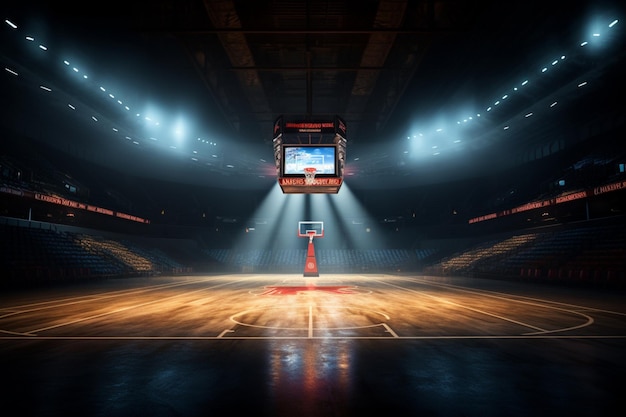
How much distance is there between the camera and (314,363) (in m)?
5.14

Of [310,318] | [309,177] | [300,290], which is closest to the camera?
[310,318]

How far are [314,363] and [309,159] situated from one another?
32.5 ft

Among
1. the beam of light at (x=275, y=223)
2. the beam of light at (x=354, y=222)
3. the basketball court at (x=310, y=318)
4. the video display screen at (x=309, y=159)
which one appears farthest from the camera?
the beam of light at (x=354, y=222)

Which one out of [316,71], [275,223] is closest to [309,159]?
[316,71]

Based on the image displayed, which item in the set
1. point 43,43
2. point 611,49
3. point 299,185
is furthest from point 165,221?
point 611,49

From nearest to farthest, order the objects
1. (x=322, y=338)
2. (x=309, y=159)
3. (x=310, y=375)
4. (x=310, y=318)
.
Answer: (x=310, y=375), (x=322, y=338), (x=310, y=318), (x=309, y=159)

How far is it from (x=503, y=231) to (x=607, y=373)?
30594 millimetres

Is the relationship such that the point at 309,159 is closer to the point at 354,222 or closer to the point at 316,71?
the point at 316,71

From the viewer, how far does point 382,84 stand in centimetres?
1600

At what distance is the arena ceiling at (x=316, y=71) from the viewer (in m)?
11.4

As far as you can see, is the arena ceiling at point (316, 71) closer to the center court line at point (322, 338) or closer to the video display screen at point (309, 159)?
the video display screen at point (309, 159)

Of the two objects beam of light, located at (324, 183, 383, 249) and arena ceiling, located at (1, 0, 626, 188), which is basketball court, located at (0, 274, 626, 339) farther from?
beam of light, located at (324, 183, 383, 249)

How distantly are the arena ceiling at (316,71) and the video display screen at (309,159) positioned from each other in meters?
1.61

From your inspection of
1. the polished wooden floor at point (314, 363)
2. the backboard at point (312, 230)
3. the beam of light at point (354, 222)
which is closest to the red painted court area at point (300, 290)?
the polished wooden floor at point (314, 363)
